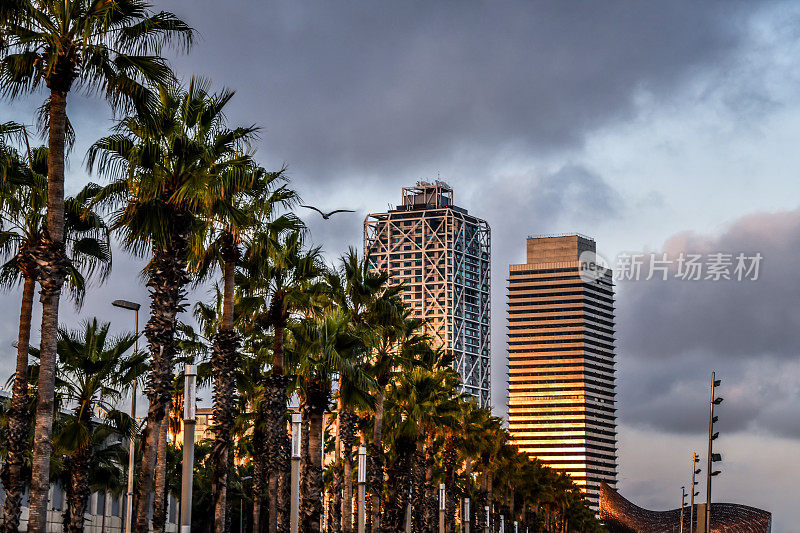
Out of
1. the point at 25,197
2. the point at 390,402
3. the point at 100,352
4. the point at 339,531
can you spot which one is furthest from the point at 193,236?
the point at 339,531

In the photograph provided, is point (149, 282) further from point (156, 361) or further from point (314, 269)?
point (314, 269)

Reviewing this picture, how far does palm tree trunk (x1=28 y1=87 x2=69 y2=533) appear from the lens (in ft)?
65.9

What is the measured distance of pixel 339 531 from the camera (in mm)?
62688

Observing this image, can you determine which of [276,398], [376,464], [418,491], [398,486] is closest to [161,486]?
[276,398]

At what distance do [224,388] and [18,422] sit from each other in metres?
7.73

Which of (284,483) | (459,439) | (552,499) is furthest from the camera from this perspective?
(552,499)

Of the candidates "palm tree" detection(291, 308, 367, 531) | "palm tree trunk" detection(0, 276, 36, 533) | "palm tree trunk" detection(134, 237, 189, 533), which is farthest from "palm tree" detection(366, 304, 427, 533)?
"palm tree trunk" detection(0, 276, 36, 533)

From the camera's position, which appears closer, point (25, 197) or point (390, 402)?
point (25, 197)

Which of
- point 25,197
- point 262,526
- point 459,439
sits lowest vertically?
point 262,526

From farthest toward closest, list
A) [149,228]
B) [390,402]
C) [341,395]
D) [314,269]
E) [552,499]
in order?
[552,499], [390,402], [341,395], [314,269], [149,228]

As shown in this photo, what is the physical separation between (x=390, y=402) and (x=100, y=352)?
87.1 feet

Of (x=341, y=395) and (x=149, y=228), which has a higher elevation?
(x=149, y=228)

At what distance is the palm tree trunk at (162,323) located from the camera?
26656 millimetres

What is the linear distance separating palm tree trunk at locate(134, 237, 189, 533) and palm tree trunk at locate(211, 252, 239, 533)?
4510 millimetres
